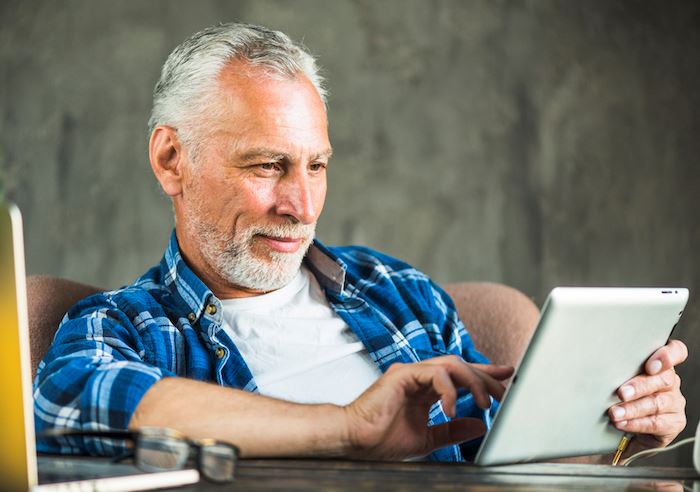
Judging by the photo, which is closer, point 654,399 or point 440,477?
point 440,477

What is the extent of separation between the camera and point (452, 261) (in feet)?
11.0

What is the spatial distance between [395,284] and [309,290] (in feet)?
0.59

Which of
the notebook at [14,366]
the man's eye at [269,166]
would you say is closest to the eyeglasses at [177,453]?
the notebook at [14,366]

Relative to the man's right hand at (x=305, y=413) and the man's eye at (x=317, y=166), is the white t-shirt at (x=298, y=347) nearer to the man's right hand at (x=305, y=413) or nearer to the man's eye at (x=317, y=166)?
the man's eye at (x=317, y=166)

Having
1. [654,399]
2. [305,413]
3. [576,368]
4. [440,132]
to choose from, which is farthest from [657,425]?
[440,132]

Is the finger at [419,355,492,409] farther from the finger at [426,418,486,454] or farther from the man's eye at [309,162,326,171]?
the man's eye at [309,162,326,171]

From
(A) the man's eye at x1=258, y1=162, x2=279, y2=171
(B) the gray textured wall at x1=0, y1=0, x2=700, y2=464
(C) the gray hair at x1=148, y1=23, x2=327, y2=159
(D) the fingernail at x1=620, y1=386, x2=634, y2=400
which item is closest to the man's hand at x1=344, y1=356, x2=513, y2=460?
(D) the fingernail at x1=620, y1=386, x2=634, y2=400

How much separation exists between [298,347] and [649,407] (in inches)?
25.1

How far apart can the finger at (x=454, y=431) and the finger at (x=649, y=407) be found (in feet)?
0.62

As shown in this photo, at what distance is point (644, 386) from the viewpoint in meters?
1.27

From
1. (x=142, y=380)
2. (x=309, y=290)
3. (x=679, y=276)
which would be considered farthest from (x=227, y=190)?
(x=679, y=276)

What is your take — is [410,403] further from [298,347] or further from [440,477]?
[298,347]

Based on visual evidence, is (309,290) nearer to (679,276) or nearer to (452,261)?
(452,261)

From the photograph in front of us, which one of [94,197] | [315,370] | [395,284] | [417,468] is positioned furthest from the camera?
[94,197]
